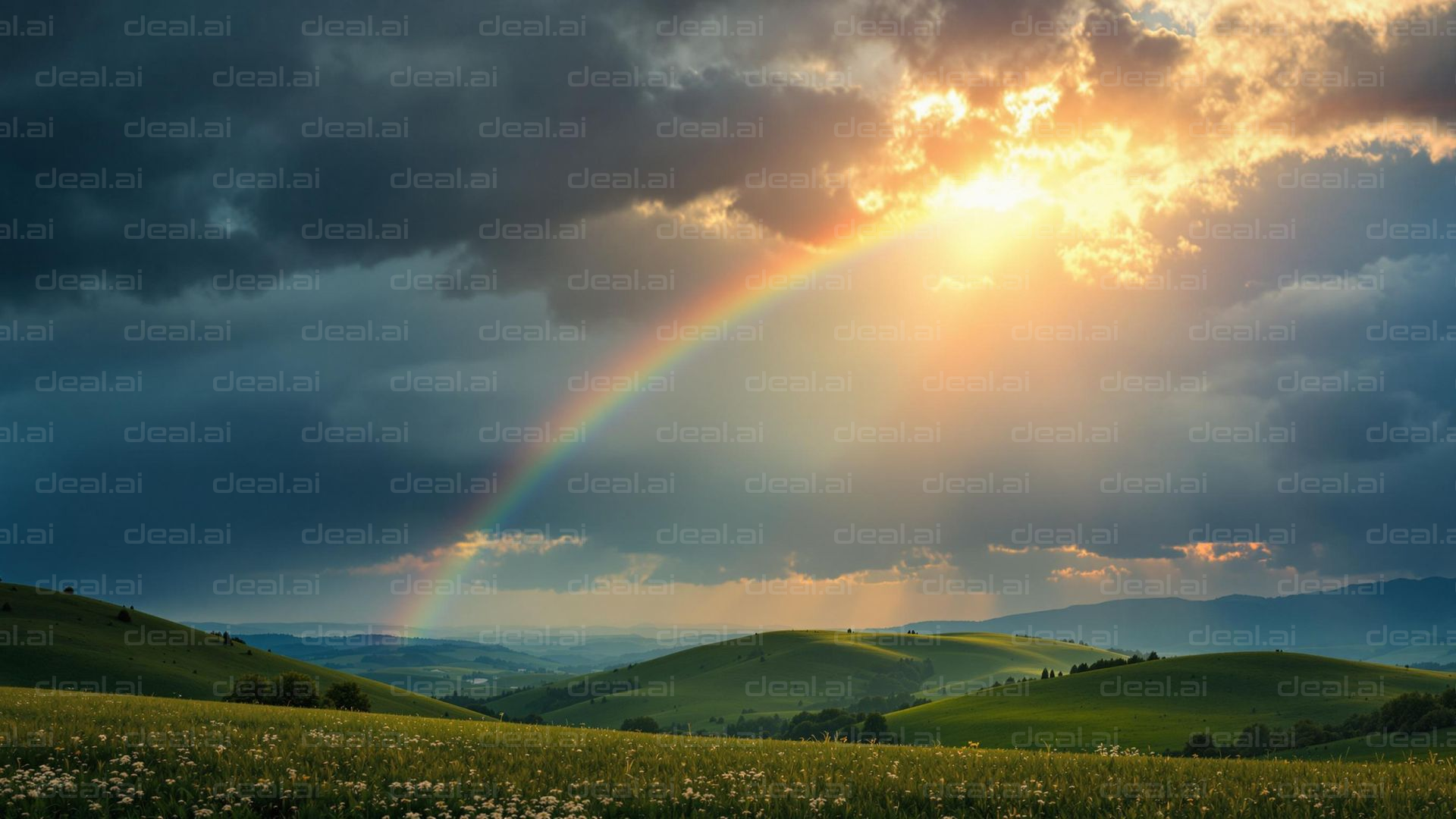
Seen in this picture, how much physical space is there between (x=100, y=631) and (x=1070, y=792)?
162 meters

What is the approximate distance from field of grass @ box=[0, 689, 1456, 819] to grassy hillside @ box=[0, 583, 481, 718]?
8649 centimetres

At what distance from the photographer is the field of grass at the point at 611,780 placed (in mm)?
11320

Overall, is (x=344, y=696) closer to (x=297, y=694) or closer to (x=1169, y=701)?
(x=297, y=694)

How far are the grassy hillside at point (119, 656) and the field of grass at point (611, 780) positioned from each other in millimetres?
86486

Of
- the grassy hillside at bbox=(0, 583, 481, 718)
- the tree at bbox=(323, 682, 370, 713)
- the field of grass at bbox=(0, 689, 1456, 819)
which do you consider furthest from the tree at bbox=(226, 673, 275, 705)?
the field of grass at bbox=(0, 689, 1456, 819)

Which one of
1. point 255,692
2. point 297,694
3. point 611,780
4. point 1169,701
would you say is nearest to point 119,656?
point 255,692

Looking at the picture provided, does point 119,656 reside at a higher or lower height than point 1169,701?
higher

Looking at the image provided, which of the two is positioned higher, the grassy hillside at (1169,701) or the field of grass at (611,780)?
the field of grass at (611,780)

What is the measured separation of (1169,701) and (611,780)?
17999 cm

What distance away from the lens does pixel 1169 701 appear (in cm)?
16500

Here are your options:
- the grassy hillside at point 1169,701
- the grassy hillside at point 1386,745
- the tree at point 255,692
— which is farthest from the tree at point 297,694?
the grassy hillside at point 1169,701

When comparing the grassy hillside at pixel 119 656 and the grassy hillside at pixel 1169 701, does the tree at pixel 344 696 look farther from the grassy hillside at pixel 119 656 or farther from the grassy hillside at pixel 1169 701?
the grassy hillside at pixel 1169 701

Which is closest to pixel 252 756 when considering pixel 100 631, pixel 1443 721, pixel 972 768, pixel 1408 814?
pixel 972 768

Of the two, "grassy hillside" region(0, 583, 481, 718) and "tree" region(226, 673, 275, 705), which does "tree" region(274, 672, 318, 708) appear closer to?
"tree" region(226, 673, 275, 705)
